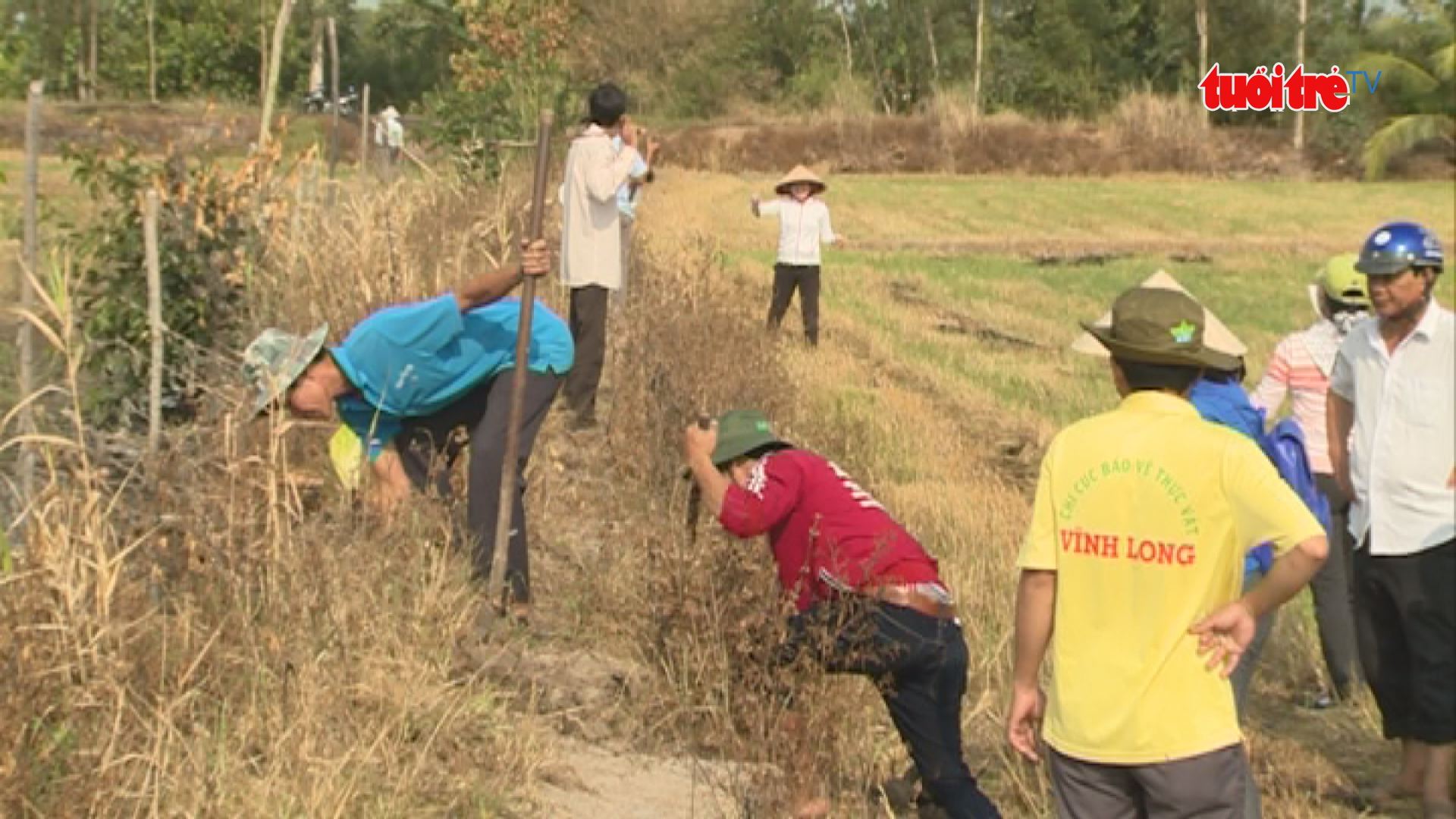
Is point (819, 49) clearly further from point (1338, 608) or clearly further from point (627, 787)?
point (627, 787)

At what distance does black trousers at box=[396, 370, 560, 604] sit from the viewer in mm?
6887

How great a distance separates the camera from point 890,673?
518cm

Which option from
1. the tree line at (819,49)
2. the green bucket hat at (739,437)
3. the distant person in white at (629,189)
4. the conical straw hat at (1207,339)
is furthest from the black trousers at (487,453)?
the tree line at (819,49)

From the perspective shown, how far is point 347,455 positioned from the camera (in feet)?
22.6

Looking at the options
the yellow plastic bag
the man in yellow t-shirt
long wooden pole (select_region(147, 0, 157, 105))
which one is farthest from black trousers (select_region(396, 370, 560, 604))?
long wooden pole (select_region(147, 0, 157, 105))

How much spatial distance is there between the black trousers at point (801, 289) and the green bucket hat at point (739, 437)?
9.68m

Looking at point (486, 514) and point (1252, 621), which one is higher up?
point (1252, 621)

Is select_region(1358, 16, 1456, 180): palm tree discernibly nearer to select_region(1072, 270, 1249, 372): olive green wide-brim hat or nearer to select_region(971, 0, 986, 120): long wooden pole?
select_region(971, 0, 986, 120): long wooden pole

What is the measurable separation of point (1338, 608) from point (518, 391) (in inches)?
119

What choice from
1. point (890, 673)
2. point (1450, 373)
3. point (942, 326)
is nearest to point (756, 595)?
point (890, 673)

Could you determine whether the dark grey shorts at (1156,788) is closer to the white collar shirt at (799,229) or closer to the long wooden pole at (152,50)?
the white collar shirt at (799,229)

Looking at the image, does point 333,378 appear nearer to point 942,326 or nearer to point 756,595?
point 756,595

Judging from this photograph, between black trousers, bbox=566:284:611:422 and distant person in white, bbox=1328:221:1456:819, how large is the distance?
485 centimetres

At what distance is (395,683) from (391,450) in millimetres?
1603
